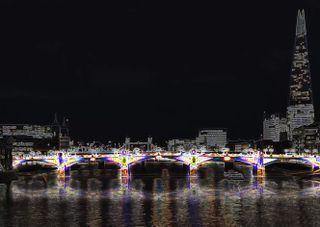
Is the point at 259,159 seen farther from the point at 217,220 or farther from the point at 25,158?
the point at 217,220

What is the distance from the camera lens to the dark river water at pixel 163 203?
205 ft

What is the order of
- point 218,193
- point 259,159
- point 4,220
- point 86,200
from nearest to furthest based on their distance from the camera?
point 4,220, point 86,200, point 218,193, point 259,159

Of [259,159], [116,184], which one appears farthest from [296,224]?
[259,159]

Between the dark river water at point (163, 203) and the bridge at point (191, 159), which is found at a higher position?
the bridge at point (191, 159)

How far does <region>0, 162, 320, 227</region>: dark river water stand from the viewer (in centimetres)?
6247

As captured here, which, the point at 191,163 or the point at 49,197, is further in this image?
the point at 191,163

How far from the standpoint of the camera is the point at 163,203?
78.2 m

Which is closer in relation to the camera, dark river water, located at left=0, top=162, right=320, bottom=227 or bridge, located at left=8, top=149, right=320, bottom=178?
dark river water, located at left=0, top=162, right=320, bottom=227

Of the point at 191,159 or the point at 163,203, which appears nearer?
the point at 163,203

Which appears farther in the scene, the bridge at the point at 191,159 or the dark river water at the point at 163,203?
the bridge at the point at 191,159

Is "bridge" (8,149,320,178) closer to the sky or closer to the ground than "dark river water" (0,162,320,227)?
closer to the sky

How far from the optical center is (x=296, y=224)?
5928cm

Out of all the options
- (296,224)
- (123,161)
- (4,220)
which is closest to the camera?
(296,224)

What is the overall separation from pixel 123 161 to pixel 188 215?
77.3 metres
